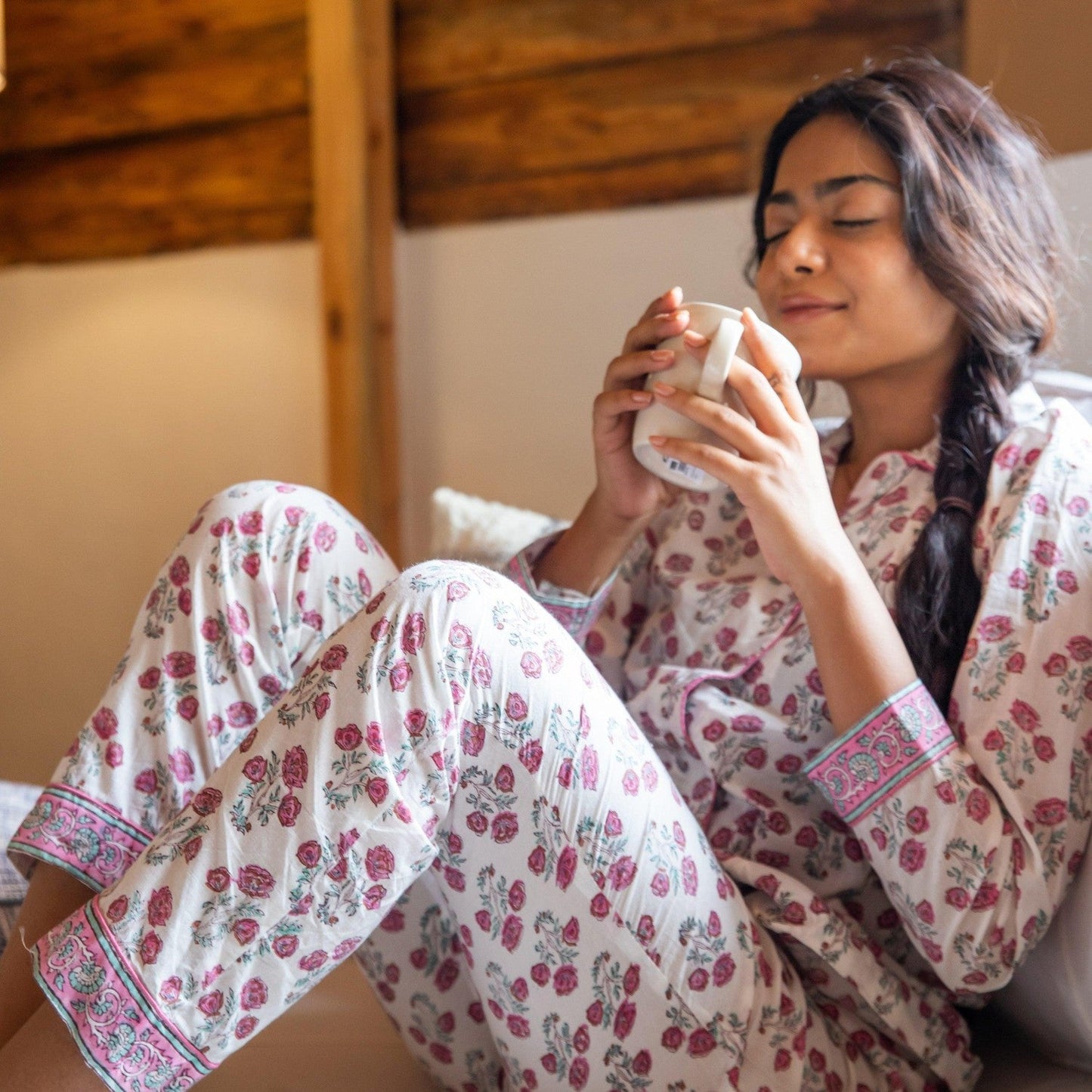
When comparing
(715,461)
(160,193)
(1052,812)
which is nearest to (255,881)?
(715,461)

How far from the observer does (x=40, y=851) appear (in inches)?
33.9

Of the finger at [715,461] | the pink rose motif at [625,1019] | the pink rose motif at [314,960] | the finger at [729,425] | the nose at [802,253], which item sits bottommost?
the pink rose motif at [625,1019]

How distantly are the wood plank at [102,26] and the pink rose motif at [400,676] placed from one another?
180 cm

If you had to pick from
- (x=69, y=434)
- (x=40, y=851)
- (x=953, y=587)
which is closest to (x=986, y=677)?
(x=953, y=587)

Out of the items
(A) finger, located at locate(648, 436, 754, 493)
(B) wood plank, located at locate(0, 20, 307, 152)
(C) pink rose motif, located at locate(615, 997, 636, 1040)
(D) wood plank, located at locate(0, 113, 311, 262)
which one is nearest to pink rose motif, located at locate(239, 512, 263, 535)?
(A) finger, located at locate(648, 436, 754, 493)

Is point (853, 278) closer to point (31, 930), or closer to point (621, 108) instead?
point (31, 930)

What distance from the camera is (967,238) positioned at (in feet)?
3.43

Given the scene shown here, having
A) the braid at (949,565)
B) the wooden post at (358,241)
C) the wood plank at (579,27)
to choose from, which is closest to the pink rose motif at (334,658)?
the braid at (949,565)

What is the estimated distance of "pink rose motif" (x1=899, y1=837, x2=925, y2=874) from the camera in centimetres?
83

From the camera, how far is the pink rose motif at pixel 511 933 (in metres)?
0.81

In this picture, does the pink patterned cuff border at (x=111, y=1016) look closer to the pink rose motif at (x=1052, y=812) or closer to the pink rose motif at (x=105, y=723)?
the pink rose motif at (x=105, y=723)

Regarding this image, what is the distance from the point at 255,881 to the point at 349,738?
3.8 inches

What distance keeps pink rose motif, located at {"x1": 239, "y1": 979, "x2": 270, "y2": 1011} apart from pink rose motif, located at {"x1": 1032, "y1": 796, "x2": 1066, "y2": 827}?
51 cm

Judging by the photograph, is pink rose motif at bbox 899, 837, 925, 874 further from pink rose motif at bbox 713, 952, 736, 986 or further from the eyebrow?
the eyebrow
